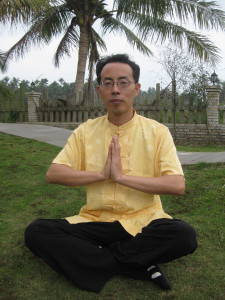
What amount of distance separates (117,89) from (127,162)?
0.51m

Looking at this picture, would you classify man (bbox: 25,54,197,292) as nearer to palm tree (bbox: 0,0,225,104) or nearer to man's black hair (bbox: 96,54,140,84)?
man's black hair (bbox: 96,54,140,84)

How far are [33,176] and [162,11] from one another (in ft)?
29.2

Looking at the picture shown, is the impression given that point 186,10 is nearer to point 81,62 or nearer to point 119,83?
point 81,62

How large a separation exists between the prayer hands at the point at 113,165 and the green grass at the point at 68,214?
726 mm

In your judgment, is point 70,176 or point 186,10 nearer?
point 70,176

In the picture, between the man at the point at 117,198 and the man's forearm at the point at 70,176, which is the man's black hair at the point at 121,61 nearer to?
the man at the point at 117,198

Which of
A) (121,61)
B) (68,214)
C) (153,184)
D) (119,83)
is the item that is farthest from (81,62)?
(153,184)

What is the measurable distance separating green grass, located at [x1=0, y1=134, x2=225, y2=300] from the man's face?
3.94 ft

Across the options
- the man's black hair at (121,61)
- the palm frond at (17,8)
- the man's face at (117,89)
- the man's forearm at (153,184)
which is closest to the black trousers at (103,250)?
the man's forearm at (153,184)

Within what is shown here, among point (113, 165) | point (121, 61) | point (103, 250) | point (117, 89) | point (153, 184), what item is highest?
point (121, 61)

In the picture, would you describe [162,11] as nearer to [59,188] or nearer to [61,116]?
[61,116]

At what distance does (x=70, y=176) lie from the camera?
2215 mm

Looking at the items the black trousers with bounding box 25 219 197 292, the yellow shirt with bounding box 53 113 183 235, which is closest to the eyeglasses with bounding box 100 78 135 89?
the yellow shirt with bounding box 53 113 183 235

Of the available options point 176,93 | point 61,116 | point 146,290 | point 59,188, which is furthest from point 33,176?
point 61,116
